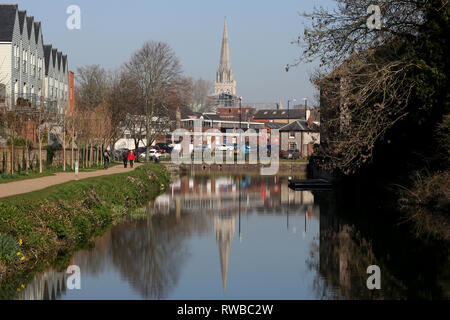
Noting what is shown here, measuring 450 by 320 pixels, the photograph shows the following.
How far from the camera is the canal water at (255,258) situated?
1500cm

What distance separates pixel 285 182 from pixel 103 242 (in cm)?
3570

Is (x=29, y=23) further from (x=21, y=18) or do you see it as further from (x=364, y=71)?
(x=364, y=71)

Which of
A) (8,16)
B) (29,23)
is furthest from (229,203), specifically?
(29,23)

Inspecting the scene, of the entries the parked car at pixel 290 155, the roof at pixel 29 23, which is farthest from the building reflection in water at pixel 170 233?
the parked car at pixel 290 155

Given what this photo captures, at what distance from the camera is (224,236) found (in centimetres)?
2436

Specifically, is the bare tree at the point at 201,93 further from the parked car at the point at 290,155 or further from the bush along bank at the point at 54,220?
the bush along bank at the point at 54,220

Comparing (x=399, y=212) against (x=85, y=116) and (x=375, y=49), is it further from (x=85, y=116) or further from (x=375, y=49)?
(x=85, y=116)

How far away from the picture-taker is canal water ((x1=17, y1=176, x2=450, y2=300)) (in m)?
15.0

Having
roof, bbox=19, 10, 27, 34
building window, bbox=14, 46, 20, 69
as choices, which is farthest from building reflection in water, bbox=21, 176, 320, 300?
roof, bbox=19, 10, 27, 34

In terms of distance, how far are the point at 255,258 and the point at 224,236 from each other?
450cm

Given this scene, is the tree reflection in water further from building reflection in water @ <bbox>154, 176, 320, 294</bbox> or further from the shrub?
the shrub

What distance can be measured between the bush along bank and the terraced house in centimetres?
1835

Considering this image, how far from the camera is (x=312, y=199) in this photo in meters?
40.1
